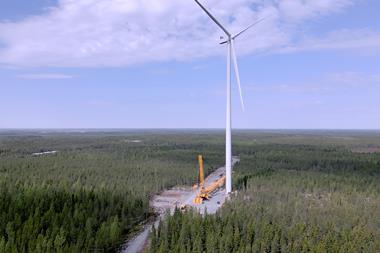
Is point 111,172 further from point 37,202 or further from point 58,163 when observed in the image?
point 37,202

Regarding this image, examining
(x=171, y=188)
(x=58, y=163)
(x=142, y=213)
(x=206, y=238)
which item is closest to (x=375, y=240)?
(x=206, y=238)

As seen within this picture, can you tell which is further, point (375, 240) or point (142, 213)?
point (142, 213)

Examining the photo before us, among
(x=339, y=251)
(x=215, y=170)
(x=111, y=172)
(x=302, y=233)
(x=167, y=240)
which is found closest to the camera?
(x=339, y=251)

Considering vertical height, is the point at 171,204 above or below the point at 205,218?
below

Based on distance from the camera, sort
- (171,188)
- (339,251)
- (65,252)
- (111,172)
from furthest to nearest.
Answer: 1. (111,172)
2. (171,188)
3. (339,251)
4. (65,252)

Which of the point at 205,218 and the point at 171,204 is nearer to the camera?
the point at 205,218

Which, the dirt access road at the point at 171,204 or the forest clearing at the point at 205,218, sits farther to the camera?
the dirt access road at the point at 171,204

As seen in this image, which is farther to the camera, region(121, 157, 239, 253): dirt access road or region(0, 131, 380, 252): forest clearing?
region(121, 157, 239, 253): dirt access road
